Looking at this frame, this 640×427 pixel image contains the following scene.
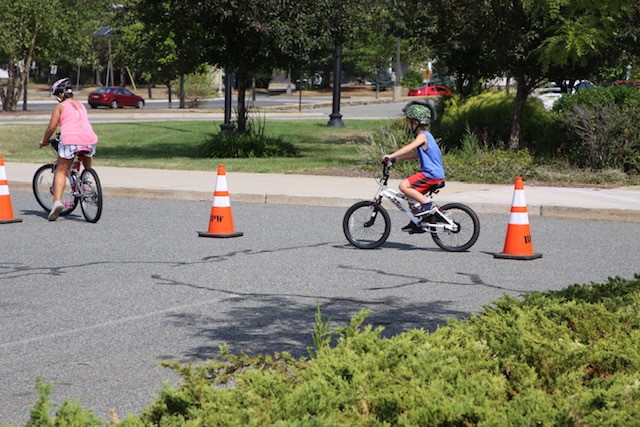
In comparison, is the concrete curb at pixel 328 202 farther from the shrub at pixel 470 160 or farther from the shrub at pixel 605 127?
the shrub at pixel 605 127

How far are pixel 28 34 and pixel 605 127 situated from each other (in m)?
37.6

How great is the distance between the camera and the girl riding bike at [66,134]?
14.1m

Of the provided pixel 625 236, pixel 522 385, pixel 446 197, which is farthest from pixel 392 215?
pixel 522 385

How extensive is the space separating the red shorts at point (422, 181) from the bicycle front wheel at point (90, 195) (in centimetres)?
413

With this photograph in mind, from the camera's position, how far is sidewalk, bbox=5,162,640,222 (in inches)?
590

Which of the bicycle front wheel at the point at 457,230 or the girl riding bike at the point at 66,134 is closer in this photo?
the bicycle front wheel at the point at 457,230

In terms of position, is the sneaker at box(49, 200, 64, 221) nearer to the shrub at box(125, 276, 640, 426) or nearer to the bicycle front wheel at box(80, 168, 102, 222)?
the bicycle front wheel at box(80, 168, 102, 222)

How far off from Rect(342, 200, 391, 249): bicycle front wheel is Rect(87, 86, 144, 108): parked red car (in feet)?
176

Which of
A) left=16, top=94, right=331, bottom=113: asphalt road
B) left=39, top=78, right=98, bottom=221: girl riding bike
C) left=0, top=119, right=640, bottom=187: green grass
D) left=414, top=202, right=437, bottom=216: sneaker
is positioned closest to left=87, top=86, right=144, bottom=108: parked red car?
left=16, top=94, right=331, bottom=113: asphalt road

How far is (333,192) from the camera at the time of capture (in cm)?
1670


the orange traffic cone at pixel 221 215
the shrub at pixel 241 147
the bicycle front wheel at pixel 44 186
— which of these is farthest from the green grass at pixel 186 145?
the orange traffic cone at pixel 221 215

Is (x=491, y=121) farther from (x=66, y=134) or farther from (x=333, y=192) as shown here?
(x=66, y=134)

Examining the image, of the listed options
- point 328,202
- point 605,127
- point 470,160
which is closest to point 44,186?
point 328,202

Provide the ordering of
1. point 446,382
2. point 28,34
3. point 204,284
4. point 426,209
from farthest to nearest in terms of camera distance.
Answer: point 28,34 → point 426,209 → point 204,284 → point 446,382
